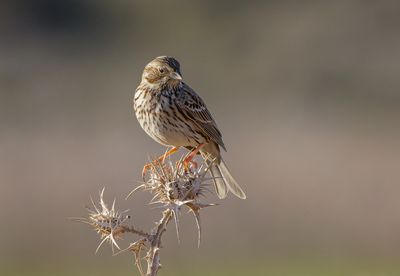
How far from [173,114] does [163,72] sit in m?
0.30

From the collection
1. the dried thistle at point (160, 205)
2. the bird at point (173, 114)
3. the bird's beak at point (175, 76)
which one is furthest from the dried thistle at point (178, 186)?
the bird's beak at point (175, 76)

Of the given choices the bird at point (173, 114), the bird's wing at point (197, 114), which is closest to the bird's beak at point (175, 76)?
the bird at point (173, 114)

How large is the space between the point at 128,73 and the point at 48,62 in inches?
137

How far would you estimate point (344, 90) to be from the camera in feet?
105

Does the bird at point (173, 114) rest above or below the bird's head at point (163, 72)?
below

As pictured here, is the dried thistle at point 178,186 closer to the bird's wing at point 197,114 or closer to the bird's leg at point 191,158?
the bird's leg at point 191,158

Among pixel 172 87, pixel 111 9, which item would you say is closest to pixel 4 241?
pixel 172 87

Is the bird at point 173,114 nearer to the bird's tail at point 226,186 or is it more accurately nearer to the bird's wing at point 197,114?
the bird's wing at point 197,114

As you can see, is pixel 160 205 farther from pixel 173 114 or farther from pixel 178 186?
pixel 173 114

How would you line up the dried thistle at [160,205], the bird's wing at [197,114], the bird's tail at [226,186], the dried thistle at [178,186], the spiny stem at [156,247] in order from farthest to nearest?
the bird's wing at [197,114], the bird's tail at [226,186], the dried thistle at [178,186], the dried thistle at [160,205], the spiny stem at [156,247]

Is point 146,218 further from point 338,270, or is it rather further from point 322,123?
point 322,123

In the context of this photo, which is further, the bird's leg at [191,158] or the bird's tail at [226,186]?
the bird's tail at [226,186]

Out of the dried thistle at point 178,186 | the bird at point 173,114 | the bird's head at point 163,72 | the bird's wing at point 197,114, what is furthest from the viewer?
the bird's wing at point 197,114

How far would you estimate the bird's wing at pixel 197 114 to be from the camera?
8156 millimetres
